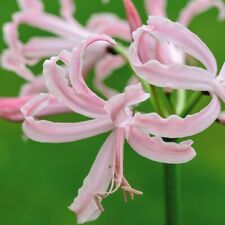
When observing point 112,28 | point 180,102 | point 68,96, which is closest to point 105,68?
point 112,28

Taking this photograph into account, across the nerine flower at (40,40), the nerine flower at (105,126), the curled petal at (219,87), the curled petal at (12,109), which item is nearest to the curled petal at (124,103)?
the nerine flower at (105,126)

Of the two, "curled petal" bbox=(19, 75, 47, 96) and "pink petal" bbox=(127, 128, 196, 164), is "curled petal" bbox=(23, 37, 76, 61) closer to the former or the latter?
"curled petal" bbox=(19, 75, 47, 96)

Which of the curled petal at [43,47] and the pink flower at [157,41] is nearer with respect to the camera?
the pink flower at [157,41]

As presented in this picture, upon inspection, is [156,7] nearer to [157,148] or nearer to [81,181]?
[157,148]

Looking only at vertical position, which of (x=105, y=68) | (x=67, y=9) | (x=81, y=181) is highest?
(x=67, y=9)

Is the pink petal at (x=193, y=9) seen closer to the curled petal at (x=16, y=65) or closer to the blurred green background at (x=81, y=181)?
the curled petal at (x=16, y=65)

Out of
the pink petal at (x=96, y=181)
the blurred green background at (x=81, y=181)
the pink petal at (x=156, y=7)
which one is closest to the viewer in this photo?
the pink petal at (x=96, y=181)

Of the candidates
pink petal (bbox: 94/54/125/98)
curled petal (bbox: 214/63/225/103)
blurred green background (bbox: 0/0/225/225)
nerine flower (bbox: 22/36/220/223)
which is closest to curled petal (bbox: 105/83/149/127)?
nerine flower (bbox: 22/36/220/223)
